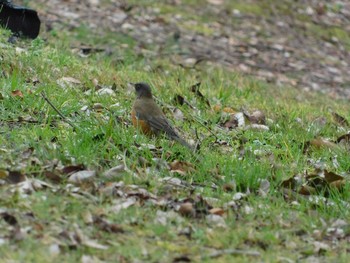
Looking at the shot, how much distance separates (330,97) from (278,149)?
17.2 feet

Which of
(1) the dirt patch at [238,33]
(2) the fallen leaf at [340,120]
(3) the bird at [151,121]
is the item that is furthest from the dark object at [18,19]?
(2) the fallen leaf at [340,120]

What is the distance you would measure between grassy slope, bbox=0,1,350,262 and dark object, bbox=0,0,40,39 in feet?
1.04

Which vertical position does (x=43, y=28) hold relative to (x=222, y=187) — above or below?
below

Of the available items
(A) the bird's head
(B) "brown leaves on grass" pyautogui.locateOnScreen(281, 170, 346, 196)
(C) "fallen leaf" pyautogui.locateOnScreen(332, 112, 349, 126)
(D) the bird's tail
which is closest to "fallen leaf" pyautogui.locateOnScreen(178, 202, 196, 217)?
(B) "brown leaves on grass" pyautogui.locateOnScreen(281, 170, 346, 196)

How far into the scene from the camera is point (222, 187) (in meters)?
5.84

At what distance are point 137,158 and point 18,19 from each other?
155 inches

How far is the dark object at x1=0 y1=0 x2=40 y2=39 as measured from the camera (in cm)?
934

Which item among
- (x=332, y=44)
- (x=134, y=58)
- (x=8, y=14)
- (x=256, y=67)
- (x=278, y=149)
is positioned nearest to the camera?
(x=278, y=149)

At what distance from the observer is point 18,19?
9.44 m

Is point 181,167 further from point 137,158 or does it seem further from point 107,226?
point 107,226

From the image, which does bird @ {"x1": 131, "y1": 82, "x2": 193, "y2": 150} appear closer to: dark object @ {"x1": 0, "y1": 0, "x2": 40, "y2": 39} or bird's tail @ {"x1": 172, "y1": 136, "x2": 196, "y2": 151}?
bird's tail @ {"x1": 172, "y1": 136, "x2": 196, "y2": 151}

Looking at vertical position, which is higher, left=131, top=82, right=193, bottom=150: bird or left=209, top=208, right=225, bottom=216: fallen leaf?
left=209, top=208, right=225, bottom=216: fallen leaf

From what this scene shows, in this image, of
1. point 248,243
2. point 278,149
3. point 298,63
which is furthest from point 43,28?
point 248,243

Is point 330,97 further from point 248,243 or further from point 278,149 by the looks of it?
point 248,243
